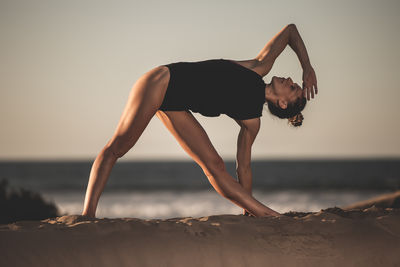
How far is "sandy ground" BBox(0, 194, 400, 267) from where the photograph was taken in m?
2.00

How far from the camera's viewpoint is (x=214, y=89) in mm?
2826

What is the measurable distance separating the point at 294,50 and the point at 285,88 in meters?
0.45

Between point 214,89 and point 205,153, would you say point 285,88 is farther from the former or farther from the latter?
point 205,153

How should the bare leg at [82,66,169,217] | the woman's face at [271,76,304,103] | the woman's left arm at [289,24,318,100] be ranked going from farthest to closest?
the woman's left arm at [289,24,318,100] → the woman's face at [271,76,304,103] → the bare leg at [82,66,169,217]

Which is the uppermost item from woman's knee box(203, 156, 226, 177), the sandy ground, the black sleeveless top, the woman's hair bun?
the black sleeveless top

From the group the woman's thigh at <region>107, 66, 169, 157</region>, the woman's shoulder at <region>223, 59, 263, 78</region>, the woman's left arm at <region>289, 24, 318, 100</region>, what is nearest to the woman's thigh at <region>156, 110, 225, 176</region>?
the woman's thigh at <region>107, 66, 169, 157</region>

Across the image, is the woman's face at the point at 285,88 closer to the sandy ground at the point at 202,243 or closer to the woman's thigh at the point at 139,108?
the woman's thigh at the point at 139,108

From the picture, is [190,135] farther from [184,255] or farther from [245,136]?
[184,255]

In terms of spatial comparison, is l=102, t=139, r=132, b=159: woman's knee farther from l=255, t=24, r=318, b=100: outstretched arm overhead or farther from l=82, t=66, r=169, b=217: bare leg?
l=255, t=24, r=318, b=100: outstretched arm overhead

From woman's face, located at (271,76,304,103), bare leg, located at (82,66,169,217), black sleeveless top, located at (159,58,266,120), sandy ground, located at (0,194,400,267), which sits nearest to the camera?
sandy ground, located at (0,194,400,267)

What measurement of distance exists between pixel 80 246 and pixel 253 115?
147 centimetres

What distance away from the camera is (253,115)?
2938mm

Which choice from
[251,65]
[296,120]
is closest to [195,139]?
[251,65]

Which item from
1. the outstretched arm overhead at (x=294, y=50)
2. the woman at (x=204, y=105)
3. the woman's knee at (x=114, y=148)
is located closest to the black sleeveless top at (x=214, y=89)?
the woman at (x=204, y=105)
